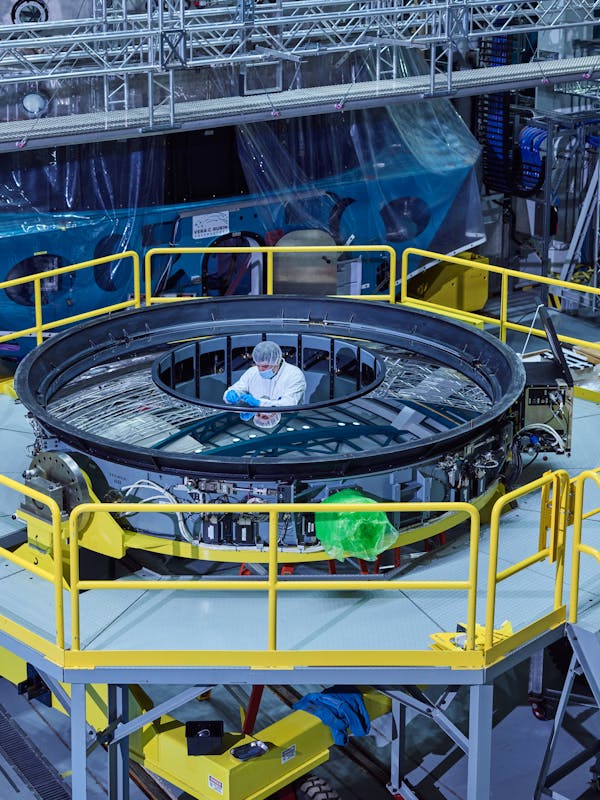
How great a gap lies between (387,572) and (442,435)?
41.8 inches

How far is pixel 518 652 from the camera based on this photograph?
30.6ft

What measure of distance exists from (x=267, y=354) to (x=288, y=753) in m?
3.55

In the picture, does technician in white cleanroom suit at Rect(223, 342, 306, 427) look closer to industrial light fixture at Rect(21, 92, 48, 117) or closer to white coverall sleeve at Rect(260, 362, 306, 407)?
white coverall sleeve at Rect(260, 362, 306, 407)

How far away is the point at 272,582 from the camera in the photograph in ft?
29.1

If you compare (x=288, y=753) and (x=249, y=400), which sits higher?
(x=249, y=400)

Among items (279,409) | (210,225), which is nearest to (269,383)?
(279,409)

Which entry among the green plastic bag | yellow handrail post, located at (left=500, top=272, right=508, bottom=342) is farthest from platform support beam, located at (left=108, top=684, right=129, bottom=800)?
yellow handrail post, located at (left=500, top=272, right=508, bottom=342)

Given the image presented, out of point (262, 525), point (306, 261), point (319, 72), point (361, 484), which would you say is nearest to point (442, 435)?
point (361, 484)

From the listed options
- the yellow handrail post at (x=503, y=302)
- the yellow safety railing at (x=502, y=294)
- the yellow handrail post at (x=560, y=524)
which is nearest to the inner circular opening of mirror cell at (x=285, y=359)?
the yellow safety railing at (x=502, y=294)

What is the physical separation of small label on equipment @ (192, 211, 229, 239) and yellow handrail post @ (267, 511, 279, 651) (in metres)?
9.16

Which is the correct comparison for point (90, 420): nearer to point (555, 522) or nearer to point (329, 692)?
point (329, 692)

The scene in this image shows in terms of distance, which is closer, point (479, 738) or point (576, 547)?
point (479, 738)

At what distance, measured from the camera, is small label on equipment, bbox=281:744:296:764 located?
9.77m

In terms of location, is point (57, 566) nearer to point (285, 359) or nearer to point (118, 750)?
point (118, 750)
